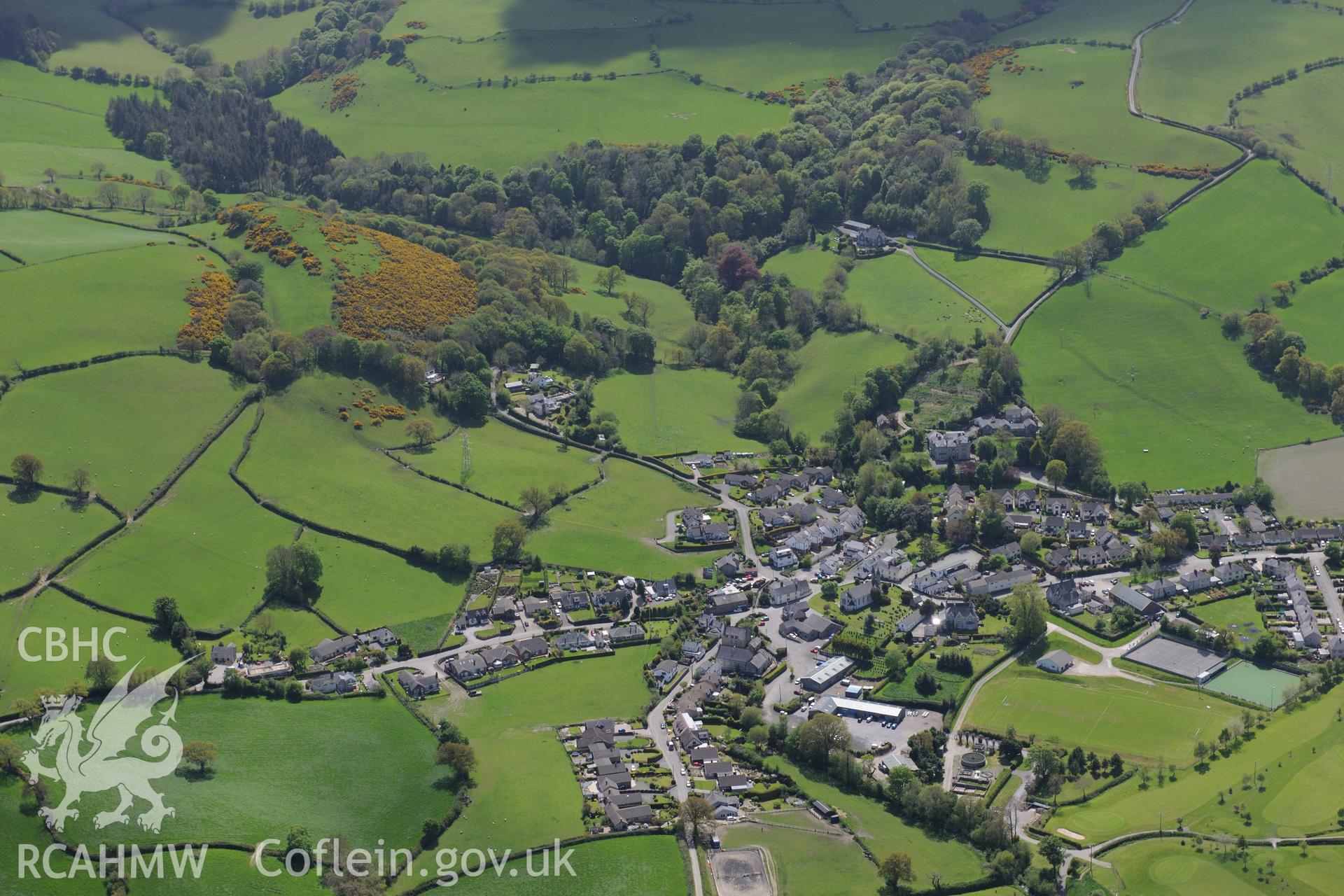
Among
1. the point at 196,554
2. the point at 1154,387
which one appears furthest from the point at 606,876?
the point at 1154,387

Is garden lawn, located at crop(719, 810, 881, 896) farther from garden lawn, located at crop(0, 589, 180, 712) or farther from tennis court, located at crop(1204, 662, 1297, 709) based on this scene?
garden lawn, located at crop(0, 589, 180, 712)

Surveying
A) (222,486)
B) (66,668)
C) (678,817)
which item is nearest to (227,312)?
(222,486)

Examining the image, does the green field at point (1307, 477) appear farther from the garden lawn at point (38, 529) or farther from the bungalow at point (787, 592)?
the garden lawn at point (38, 529)

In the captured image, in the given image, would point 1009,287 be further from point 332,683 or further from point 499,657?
point 332,683

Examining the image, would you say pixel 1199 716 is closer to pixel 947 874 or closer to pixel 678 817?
pixel 947 874

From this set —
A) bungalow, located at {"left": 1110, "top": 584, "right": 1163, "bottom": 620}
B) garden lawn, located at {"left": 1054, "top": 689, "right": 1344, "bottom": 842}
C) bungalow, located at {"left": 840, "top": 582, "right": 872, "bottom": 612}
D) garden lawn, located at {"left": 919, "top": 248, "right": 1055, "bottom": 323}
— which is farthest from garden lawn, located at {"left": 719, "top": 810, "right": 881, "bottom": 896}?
garden lawn, located at {"left": 919, "top": 248, "right": 1055, "bottom": 323}

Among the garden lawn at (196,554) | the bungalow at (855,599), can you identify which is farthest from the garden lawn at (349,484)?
the bungalow at (855,599)
